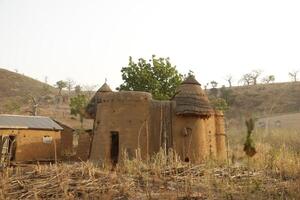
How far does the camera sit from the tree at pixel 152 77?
25.0 metres

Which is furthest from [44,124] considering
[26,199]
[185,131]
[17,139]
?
[26,199]

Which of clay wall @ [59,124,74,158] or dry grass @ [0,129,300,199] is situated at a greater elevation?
clay wall @ [59,124,74,158]

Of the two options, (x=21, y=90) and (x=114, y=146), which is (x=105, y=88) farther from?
(x=21, y=90)

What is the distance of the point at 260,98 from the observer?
177 ft

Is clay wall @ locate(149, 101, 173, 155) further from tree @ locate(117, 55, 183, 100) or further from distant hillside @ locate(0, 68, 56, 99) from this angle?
distant hillside @ locate(0, 68, 56, 99)

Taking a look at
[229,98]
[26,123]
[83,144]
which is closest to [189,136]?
[83,144]

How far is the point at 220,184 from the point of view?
248 inches

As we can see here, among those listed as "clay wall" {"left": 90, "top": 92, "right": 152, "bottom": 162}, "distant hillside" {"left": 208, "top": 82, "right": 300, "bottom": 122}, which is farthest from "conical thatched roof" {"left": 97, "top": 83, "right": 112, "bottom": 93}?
"distant hillside" {"left": 208, "top": 82, "right": 300, "bottom": 122}

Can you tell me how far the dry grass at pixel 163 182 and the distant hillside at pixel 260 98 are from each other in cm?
4074

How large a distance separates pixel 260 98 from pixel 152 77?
3282 centimetres

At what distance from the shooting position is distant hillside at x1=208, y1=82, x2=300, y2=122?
49.3 m

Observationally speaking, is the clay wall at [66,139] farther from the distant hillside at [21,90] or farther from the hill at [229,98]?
the distant hillside at [21,90]

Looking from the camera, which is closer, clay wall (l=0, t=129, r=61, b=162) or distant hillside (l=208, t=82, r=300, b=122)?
clay wall (l=0, t=129, r=61, b=162)

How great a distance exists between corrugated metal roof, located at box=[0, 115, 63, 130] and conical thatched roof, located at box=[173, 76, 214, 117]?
1212cm
